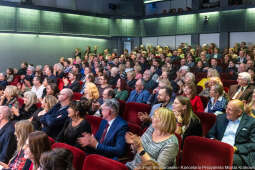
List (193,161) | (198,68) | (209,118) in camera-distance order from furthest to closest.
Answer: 1. (198,68)
2. (209,118)
3. (193,161)

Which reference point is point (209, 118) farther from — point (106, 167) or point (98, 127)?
point (106, 167)

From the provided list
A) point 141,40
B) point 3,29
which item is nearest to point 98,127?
point 3,29

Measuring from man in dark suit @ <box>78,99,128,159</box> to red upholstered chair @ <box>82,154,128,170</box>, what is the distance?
45cm

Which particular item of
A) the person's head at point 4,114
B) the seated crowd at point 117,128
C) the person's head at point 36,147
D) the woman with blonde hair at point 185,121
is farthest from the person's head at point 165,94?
the person's head at point 4,114

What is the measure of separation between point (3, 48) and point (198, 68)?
752cm

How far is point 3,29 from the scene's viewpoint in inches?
407

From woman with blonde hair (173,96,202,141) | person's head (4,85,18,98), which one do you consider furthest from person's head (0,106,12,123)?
woman with blonde hair (173,96,202,141)

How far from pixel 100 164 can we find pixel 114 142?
0.82 m

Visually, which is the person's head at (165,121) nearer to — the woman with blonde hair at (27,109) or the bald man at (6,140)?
the bald man at (6,140)

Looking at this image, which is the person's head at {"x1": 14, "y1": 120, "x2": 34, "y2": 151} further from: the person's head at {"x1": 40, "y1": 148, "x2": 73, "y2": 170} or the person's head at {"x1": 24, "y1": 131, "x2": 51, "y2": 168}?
the person's head at {"x1": 40, "y1": 148, "x2": 73, "y2": 170}

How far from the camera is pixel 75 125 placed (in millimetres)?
3172

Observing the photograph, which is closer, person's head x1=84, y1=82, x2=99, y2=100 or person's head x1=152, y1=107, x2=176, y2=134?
person's head x1=152, y1=107, x2=176, y2=134

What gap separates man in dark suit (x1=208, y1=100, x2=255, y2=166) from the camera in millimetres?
2706

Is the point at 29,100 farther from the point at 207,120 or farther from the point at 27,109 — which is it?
the point at 207,120
